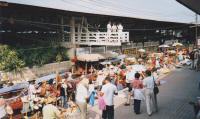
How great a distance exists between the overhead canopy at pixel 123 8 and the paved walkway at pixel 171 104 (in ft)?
20.1

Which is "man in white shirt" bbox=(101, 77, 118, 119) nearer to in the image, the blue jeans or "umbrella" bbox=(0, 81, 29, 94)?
the blue jeans

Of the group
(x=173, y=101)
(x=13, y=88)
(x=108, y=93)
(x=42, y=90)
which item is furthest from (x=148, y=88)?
(x=13, y=88)

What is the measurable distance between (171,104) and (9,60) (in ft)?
25.2

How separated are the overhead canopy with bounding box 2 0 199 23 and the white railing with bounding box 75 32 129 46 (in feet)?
4.81

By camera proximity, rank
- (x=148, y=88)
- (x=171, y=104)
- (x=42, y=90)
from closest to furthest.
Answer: (x=148, y=88) < (x=42, y=90) < (x=171, y=104)

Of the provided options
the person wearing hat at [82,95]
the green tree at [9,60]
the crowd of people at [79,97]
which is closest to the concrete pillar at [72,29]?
the green tree at [9,60]

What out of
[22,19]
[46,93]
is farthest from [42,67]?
[46,93]

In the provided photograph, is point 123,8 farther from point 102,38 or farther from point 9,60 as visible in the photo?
point 9,60

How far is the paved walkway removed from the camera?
12164 mm

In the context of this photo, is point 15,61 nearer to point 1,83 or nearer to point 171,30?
point 1,83

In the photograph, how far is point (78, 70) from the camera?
75.5 ft

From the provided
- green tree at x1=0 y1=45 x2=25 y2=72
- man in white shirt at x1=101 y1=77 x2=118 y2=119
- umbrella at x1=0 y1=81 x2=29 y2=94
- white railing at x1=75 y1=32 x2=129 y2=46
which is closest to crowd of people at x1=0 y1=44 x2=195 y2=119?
man in white shirt at x1=101 y1=77 x2=118 y2=119

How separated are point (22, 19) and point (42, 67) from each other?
2.76 meters

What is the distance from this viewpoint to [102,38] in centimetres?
2531
